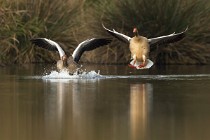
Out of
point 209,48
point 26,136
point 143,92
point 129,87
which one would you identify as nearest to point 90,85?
point 129,87

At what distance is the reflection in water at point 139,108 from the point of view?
1060cm

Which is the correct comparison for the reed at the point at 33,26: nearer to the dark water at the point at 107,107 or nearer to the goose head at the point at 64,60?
the goose head at the point at 64,60

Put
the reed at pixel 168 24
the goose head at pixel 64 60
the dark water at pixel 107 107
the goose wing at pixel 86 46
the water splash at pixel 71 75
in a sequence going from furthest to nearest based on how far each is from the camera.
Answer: the reed at pixel 168 24
the goose wing at pixel 86 46
the goose head at pixel 64 60
the water splash at pixel 71 75
the dark water at pixel 107 107

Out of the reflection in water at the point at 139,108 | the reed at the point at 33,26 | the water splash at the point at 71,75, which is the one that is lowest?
Result: the reflection in water at the point at 139,108

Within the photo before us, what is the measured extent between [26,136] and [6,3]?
17806 millimetres

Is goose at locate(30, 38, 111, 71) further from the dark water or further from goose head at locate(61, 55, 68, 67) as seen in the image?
the dark water

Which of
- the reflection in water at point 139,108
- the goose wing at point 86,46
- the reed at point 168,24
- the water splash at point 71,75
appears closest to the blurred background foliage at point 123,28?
the reed at point 168,24

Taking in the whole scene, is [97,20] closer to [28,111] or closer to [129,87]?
[129,87]

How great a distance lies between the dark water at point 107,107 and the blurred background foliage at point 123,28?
19.0 ft

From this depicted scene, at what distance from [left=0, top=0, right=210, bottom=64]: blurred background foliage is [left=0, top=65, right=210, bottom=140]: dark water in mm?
5797

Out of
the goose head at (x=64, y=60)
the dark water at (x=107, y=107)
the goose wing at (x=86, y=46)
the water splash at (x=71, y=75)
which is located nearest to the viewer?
the dark water at (x=107, y=107)

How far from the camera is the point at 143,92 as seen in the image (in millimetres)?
16109

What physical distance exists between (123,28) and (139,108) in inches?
560

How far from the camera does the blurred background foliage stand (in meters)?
26.8
